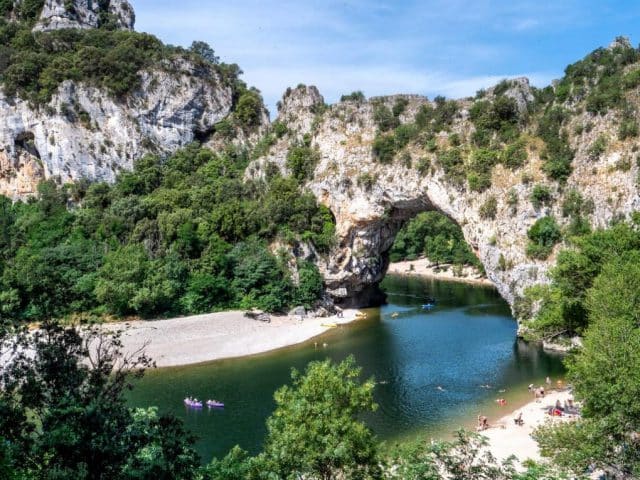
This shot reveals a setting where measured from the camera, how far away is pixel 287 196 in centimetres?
5262

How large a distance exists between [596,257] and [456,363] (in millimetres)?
13442

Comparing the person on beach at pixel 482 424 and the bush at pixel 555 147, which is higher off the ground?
the bush at pixel 555 147

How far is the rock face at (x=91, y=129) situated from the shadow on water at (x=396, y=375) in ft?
121

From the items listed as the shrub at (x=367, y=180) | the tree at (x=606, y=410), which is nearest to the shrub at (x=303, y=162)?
the shrub at (x=367, y=180)

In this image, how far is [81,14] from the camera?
75062 mm

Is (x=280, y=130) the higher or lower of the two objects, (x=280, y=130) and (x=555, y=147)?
the higher

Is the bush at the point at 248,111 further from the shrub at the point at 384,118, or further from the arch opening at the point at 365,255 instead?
the arch opening at the point at 365,255

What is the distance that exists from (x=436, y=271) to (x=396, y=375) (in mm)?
49362

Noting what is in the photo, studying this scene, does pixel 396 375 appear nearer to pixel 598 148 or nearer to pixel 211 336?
pixel 211 336

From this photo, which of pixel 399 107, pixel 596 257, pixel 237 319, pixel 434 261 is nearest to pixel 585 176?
pixel 596 257

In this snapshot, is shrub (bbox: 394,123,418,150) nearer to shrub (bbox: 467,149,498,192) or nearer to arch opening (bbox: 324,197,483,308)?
arch opening (bbox: 324,197,483,308)

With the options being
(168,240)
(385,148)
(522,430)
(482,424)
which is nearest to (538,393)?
(522,430)

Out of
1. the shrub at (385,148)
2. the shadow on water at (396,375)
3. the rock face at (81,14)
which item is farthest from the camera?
the rock face at (81,14)

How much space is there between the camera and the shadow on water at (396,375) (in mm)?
25339
